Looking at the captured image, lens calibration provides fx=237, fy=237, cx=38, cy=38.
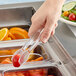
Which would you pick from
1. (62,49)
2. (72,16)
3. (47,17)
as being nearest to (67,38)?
(62,49)

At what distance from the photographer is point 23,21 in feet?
5.62

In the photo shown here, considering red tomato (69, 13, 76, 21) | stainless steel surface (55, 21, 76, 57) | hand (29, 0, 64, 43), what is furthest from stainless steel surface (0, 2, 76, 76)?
hand (29, 0, 64, 43)

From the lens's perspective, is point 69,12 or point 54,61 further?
point 69,12

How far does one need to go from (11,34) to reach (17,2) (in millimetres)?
365

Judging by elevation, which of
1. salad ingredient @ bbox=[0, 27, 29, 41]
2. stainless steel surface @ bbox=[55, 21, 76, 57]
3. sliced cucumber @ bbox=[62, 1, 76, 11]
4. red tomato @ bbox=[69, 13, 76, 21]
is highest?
sliced cucumber @ bbox=[62, 1, 76, 11]

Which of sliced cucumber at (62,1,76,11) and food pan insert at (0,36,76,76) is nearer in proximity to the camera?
food pan insert at (0,36,76,76)

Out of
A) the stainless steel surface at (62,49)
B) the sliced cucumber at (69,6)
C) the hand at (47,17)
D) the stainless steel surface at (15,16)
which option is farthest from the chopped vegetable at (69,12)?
the hand at (47,17)

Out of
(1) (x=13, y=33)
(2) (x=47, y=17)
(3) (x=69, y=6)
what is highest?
(2) (x=47, y=17)

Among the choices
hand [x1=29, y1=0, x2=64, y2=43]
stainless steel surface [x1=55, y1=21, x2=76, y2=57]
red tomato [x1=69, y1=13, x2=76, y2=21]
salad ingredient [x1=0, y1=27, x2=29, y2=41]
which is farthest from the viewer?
red tomato [x1=69, y1=13, x2=76, y2=21]

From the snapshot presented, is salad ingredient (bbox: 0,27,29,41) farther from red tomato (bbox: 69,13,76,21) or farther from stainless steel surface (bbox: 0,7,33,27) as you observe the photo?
red tomato (bbox: 69,13,76,21)

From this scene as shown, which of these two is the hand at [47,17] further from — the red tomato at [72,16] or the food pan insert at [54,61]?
the red tomato at [72,16]

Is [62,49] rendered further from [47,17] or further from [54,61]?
[47,17]

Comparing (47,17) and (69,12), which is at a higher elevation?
(47,17)

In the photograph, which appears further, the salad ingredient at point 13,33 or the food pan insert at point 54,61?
the salad ingredient at point 13,33
